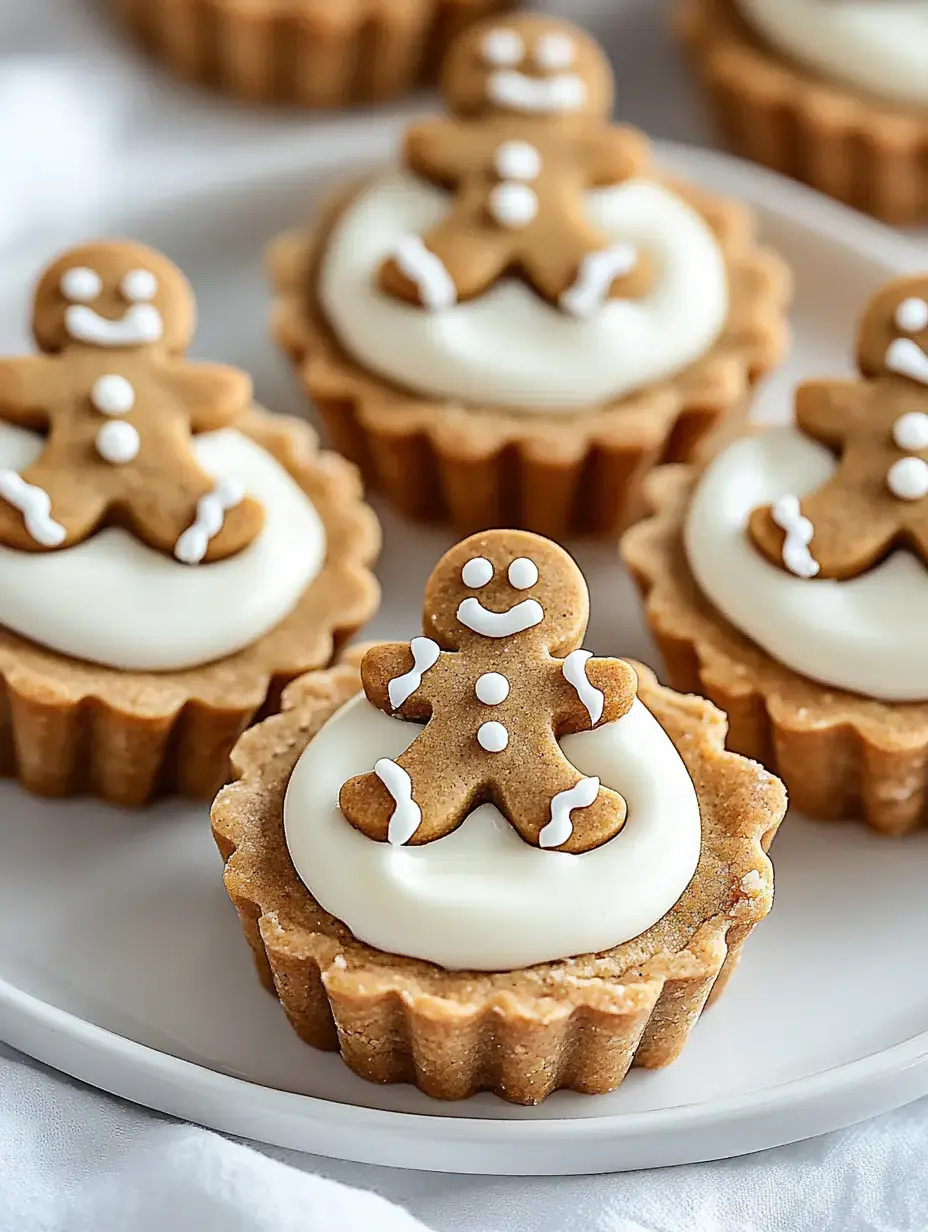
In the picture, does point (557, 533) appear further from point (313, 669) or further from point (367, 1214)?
point (367, 1214)

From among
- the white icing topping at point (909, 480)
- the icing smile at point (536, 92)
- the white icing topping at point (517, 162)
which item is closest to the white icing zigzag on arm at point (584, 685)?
the white icing topping at point (909, 480)

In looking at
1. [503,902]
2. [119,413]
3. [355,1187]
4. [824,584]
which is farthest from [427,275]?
[355,1187]

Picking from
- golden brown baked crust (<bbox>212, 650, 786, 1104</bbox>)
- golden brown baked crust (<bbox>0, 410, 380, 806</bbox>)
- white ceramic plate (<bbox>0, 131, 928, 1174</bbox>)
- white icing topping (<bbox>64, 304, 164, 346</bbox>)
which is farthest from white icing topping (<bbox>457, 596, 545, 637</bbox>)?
white icing topping (<bbox>64, 304, 164, 346</bbox>)

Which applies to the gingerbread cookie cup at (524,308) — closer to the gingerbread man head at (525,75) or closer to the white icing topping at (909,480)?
the gingerbread man head at (525,75)

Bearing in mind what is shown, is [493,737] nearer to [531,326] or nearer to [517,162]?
[531,326]

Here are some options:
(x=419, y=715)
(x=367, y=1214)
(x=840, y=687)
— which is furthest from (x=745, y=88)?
(x=367, y=1214)
